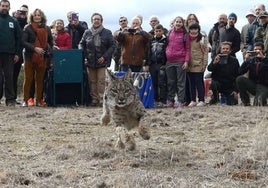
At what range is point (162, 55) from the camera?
1405 centimetres

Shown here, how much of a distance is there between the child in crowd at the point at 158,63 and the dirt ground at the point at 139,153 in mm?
2620

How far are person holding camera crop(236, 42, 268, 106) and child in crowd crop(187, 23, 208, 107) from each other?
32.7 inches

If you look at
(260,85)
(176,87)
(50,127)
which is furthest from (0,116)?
(260,85)

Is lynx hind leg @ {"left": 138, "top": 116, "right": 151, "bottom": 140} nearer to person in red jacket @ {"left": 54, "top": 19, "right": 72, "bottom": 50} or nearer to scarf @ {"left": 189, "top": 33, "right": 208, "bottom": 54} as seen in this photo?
scarf @ {"left": 189, "top": 33, "right": 208, "bottom": 54}

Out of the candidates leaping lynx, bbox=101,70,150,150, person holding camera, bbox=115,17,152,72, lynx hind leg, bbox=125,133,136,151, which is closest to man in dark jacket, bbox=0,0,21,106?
person holding camera, bbox=115,17,152,72

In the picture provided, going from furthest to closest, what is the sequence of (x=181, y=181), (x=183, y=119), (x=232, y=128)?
1. (x=183, y=119)
2. (x=232, y=128)
3. (x=181, y=181)

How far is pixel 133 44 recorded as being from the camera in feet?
46.0

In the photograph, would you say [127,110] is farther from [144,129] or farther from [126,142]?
[126,142]

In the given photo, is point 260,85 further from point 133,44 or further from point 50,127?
point 50,127

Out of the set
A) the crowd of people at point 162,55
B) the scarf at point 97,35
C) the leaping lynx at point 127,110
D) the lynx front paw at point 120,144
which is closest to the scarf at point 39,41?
the crowd of people at point 162,55

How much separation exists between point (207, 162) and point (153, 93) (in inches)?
280

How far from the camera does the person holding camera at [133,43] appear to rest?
14000mm

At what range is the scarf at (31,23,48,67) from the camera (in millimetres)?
13852

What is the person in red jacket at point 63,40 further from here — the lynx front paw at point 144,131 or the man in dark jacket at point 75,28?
the lynx front paw at point 144,131
